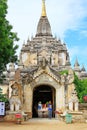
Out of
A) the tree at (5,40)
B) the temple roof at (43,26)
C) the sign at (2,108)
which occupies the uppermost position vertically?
the temple roof at (43,26)

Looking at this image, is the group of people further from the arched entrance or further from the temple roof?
the temple roof

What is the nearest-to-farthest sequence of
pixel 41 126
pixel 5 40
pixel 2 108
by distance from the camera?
pixel 41 126 < pixel 5 40 < pixel 2 108

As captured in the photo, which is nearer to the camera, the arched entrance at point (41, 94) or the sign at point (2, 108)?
the sign at point (2, 108)

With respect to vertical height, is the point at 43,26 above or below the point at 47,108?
above

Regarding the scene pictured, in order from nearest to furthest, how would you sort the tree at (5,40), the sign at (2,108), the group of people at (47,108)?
the tree at (5,40) → the sign at (2,108) → the group of people at (47,108)

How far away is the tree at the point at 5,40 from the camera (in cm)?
2271

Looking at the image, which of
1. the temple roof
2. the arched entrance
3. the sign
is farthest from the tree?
the temple roof

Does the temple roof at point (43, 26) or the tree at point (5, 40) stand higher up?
the temple roof at point (43, 26)

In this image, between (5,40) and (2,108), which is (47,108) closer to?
(2,108)

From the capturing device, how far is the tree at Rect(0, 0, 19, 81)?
22.7 m

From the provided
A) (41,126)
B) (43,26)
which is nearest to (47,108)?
(41,126)

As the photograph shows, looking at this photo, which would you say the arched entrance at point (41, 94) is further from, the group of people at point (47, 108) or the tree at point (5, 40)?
the tree at point (5, 40)

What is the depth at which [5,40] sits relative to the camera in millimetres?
23359

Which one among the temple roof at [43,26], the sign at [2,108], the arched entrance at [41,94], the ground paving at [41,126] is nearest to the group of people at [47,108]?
the arched entrance at [41,94]
